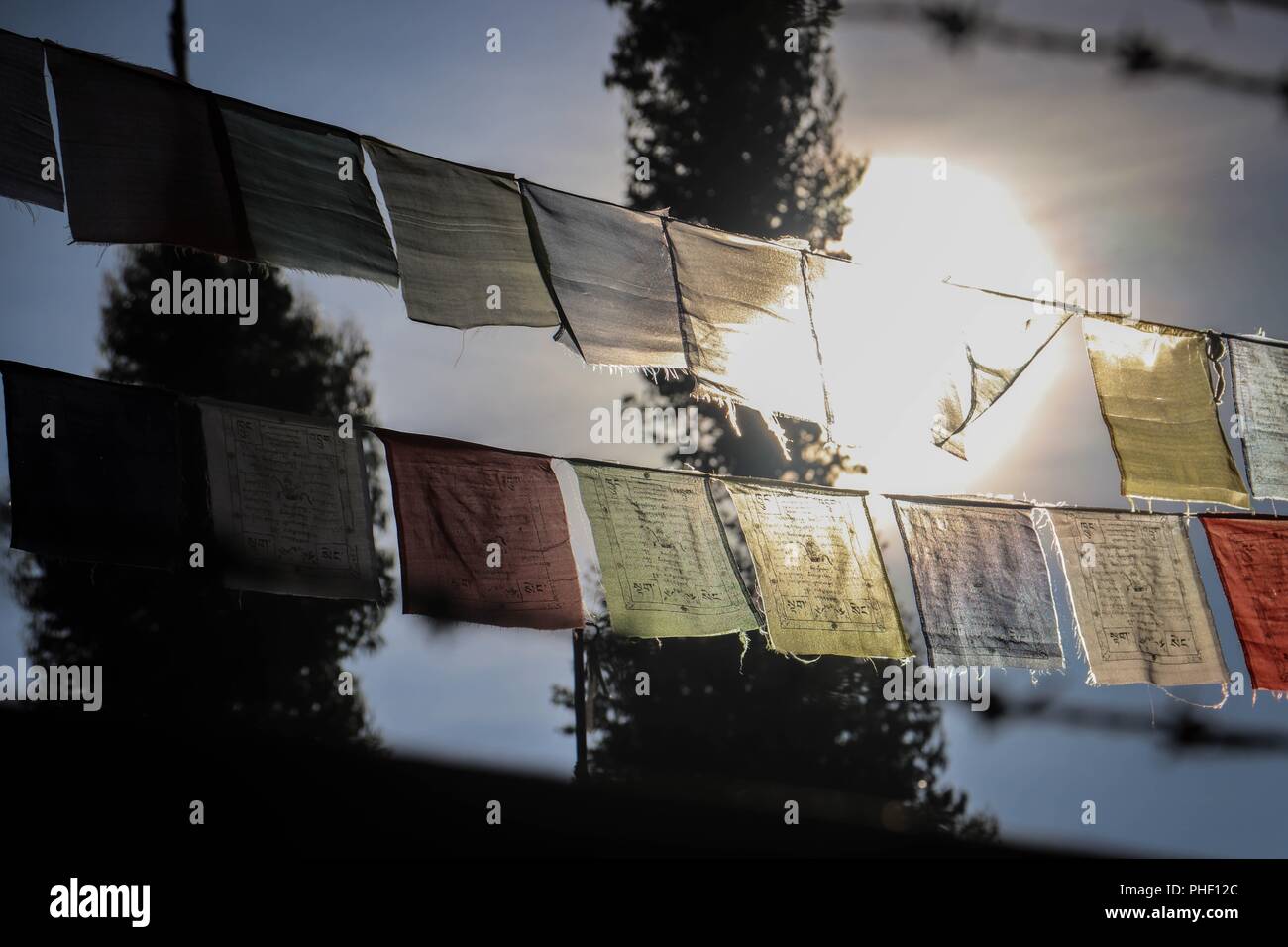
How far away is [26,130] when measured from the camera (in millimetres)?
5293

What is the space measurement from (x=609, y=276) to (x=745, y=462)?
9.97 metres

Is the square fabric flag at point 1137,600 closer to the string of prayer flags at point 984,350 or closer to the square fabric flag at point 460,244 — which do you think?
the string of prayer flags at point 984,350

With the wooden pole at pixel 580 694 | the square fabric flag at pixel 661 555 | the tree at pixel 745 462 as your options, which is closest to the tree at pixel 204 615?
the tree at pixel 745 462

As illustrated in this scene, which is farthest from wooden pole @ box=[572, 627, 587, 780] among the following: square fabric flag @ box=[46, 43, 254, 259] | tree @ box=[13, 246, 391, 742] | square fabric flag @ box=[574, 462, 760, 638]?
tree @ box=[13, 246, 391, 742]

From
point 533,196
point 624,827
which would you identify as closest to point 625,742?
→ point 624,827

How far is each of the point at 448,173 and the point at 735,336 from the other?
68.9 inches

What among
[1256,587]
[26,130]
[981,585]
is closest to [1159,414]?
[1256,587]

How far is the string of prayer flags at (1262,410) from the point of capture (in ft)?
26.6

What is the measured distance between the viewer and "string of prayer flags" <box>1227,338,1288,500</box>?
812 centimetres

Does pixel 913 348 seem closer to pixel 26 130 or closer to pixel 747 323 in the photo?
pixel 747 323

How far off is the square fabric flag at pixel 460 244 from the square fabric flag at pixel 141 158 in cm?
81

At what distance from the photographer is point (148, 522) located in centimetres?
531

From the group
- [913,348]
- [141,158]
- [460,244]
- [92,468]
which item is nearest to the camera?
[92,468]
